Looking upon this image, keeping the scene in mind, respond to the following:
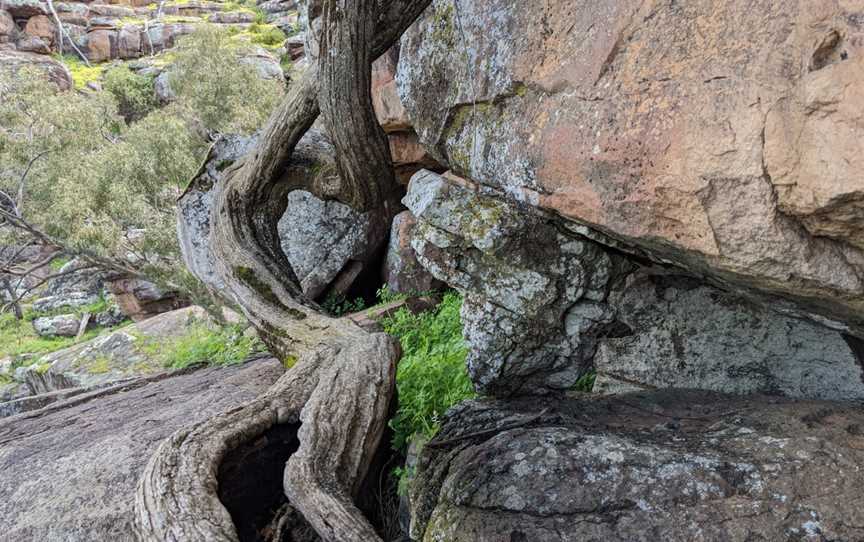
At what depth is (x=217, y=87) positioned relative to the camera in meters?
16.2

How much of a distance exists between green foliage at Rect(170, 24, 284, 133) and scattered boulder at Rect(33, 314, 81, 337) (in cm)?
781

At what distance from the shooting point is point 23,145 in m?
12.9

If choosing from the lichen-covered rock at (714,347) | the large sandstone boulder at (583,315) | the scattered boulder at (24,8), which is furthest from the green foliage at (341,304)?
the scattered boulder at (24,8)

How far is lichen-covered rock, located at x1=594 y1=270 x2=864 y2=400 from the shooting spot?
3065 millimetres

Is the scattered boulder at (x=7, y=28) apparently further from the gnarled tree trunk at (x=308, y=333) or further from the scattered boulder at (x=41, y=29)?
the gnarled tree trunk at (x=308, y=333)

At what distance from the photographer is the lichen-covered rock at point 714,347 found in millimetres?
3065

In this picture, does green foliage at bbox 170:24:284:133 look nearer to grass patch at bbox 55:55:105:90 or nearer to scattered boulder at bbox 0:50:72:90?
scattered boulder at bbox 0:50:72:90

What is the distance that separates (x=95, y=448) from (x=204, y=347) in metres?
5.33

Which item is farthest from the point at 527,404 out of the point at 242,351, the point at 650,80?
the point at 242,351

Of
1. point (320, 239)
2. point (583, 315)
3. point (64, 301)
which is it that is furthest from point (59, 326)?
point (583, 315)

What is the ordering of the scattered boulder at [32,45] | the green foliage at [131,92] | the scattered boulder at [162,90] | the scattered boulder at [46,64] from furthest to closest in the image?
the scattered boulder at [32,45]
the scattered boulder at [46,64]
the scattered boulder at [162,90]
the green foliage at [131,92]

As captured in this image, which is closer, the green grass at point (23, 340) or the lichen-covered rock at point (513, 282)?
the lichen-covered rock at point (513, 282)

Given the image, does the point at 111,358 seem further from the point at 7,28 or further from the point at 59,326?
the point at 7,28

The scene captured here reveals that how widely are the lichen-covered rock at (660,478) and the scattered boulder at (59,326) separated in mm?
18969
